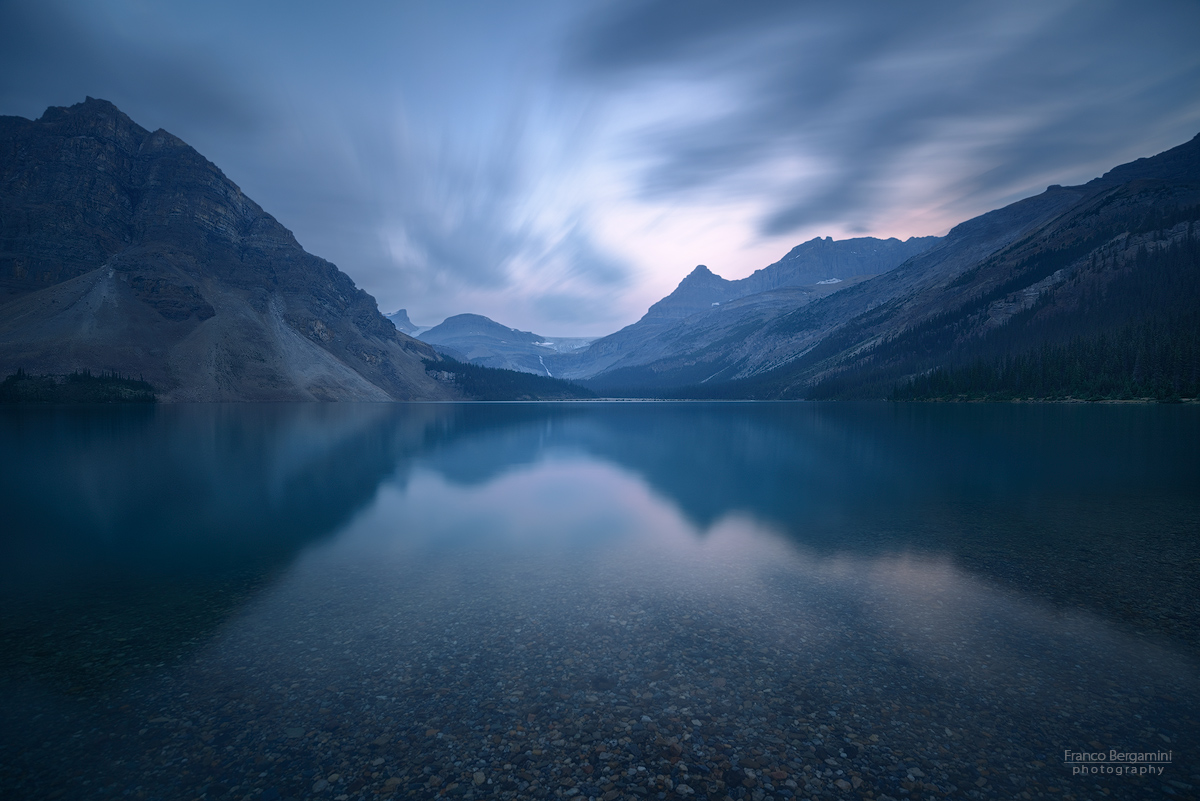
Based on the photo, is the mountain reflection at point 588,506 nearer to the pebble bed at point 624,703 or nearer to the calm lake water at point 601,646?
the calm lake water at point 601,646

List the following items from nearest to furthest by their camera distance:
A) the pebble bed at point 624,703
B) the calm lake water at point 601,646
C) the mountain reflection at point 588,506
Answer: the pebble bed at point 624,703
the calm lake water at point 601,646
the mountain reflection at point 588,506

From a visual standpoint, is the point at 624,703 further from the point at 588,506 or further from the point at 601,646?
the point at 588,506

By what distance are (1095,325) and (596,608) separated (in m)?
226

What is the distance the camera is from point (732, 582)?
Result: 16562mm

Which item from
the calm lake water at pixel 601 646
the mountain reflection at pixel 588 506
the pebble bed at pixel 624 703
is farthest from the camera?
the mountain reflection at pixel 588 506

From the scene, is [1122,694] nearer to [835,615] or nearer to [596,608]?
[835,615]

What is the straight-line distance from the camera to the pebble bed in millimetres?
7680

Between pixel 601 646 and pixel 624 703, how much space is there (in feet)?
8.14

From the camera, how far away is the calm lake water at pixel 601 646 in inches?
314

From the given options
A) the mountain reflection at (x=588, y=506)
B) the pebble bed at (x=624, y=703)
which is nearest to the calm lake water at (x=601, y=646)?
the pebble bed at (x=624, y=703)

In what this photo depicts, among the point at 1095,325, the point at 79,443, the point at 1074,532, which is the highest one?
the point at 1095,325

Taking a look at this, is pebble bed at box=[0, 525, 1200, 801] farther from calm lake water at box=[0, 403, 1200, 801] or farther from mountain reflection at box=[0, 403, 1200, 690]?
mountain reflection at box=[0, 403, 1200, 690]

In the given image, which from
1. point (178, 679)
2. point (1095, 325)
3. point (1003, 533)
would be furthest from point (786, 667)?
point (1095, 325)

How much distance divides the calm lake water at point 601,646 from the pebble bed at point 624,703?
0.21 feet
